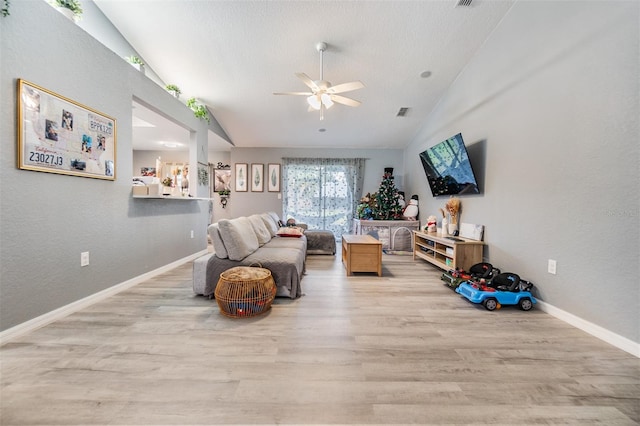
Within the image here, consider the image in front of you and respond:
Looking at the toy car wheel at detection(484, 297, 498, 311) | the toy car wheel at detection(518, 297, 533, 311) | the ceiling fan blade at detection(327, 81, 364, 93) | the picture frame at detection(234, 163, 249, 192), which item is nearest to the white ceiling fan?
the ceiling fan blade at detection(327, 81, 364, 93)

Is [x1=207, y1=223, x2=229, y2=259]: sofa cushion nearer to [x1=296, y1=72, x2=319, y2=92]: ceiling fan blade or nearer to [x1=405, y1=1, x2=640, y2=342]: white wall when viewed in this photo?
[x1=296, y1=72, x2=319, y2=92]: ceiling fan blade

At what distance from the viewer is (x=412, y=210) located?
18.5ft

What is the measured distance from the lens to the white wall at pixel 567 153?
179cm

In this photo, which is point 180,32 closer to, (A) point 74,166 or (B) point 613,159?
(A) point 74,166

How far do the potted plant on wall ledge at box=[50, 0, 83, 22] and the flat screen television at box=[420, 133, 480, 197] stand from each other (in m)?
4.42

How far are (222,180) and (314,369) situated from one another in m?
6.54

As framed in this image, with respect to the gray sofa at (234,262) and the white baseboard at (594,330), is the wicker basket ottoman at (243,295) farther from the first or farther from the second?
the white baseboard at (594,330)

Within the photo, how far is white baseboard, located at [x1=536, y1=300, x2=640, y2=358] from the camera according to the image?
172 centimetres

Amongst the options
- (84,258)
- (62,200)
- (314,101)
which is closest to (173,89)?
(314,101)

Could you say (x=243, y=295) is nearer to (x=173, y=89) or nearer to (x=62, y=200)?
(x=62, y=200)

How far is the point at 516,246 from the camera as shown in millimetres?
2756

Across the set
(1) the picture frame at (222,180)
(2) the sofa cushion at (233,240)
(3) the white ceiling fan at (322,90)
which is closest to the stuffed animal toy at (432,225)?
(3) the white ceiling fan at (322,90)

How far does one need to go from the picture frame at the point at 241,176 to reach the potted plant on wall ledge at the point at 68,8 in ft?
14.3

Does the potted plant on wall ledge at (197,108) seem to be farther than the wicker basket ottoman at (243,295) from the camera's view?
Yes
